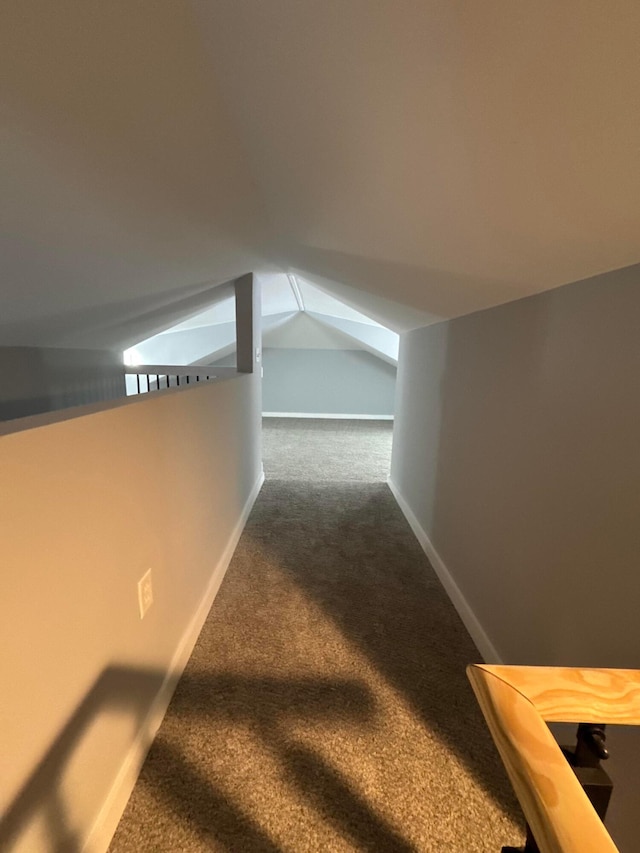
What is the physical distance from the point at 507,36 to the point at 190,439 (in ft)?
4.93

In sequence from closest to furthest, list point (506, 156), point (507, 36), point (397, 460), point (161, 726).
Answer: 1. point (507, 36)
2. point (506, 156)
3. point (161, 726)
4. point (397, 460)

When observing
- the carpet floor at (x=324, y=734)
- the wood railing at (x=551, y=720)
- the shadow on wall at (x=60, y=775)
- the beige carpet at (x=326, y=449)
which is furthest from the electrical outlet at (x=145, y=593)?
the beige carpet at (x=326, y=449)

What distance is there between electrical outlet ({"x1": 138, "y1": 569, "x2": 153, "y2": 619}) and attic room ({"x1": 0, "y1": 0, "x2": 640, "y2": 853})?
2 centimetres

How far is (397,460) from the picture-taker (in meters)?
3.67

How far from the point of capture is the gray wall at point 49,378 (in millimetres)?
2238

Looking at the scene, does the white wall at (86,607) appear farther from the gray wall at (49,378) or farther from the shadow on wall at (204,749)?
the gray wall at (49,378)

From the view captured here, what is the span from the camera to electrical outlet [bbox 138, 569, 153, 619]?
124cm

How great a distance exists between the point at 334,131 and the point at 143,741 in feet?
5.48

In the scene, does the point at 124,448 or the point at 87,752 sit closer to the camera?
the point at 87,752

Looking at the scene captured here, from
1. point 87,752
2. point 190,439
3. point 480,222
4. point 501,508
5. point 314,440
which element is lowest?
point 314,440

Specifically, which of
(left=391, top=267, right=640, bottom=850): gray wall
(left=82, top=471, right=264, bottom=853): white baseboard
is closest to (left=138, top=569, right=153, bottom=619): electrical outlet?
(left=82, top=471, right=264, bottom=853): white baseboard

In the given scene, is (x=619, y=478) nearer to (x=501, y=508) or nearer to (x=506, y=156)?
(x=501, y=508)

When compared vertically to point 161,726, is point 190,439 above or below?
above

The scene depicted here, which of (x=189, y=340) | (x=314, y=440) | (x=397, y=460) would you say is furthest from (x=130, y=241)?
(x=189, y=340)
